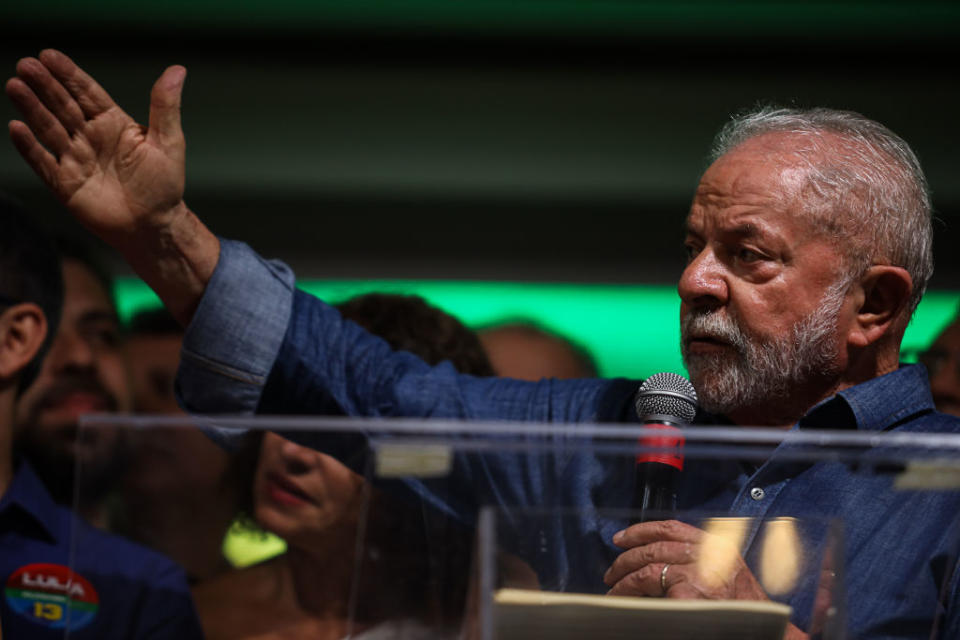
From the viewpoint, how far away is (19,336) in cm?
197

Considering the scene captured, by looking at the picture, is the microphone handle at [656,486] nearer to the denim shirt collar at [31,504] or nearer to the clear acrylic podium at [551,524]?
the clear acrylic podium at [551,524]

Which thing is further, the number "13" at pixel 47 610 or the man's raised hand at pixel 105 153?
the number "13" at pixel 47 610

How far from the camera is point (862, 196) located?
1565mm

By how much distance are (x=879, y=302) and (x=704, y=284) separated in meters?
0.30

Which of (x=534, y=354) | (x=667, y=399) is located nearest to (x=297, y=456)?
(x=667, y=399)

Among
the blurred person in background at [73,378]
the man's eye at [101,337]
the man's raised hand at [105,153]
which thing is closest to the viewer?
the man's raised hand at [105,153]

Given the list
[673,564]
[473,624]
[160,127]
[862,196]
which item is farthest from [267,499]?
[862,196]

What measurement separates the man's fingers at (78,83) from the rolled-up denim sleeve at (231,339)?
277 millimetres

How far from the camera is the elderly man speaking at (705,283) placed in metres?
1.44

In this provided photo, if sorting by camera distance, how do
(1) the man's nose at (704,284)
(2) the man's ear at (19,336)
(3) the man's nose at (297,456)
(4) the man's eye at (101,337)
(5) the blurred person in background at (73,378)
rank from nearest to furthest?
1. (3) the man's nose at (297,456)
2. (1) the man's nose at (704,284)
3. (2) the man's ear at (19,336)
4. (5) the blurred person in background at (73,378)
5. (4) the man's eye at (101,337)

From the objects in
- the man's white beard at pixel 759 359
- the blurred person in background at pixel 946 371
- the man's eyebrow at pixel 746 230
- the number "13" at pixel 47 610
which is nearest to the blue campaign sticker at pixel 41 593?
the number "13" at pixel 47 610

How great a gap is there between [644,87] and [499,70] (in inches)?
17.3

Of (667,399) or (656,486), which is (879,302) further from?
(656,486)

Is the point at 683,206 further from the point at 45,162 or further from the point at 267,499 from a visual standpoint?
the point at 267,499
